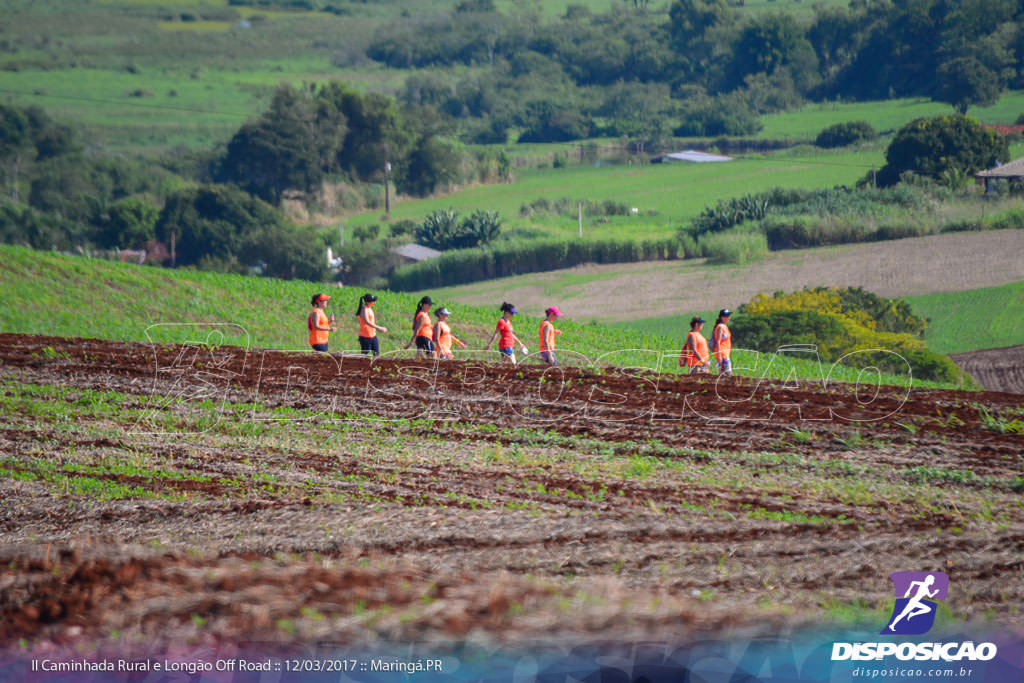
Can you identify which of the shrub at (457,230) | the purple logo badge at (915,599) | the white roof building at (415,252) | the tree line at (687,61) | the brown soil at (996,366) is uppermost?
the tree line at (687,61)

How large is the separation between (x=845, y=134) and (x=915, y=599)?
61361 mm

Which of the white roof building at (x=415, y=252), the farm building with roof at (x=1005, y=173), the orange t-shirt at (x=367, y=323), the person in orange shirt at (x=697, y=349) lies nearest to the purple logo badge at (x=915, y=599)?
the person in orange shirt at (x=697, y=349)

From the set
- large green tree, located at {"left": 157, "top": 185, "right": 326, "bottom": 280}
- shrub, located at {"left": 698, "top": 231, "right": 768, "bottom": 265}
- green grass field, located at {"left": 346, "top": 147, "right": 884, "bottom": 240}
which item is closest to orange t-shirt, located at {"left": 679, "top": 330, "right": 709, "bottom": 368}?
shrub, located at {"left": 698, "top": 231, "right": 768, "bottom": 265}

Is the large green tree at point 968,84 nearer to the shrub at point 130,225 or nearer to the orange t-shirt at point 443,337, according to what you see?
the orange t-shirt at point 443,337

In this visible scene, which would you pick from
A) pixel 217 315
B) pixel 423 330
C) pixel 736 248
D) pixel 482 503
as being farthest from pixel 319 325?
pixel 736 248

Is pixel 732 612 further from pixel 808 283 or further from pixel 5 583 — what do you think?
pixel 808 283

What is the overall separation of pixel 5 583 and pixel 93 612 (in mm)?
966

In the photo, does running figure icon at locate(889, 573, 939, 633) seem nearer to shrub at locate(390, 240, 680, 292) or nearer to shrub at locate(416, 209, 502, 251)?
shrub at locate(390, 240, 680, 292)

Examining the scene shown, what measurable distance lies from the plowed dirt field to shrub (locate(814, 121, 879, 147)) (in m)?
50.6

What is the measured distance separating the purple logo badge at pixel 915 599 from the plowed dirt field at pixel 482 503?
128 millimetres

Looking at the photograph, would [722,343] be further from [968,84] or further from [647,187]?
[968,84]

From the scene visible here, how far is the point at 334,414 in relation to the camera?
15.3 meters

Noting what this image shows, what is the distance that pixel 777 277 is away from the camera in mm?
47875

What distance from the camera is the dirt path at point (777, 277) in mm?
43875
